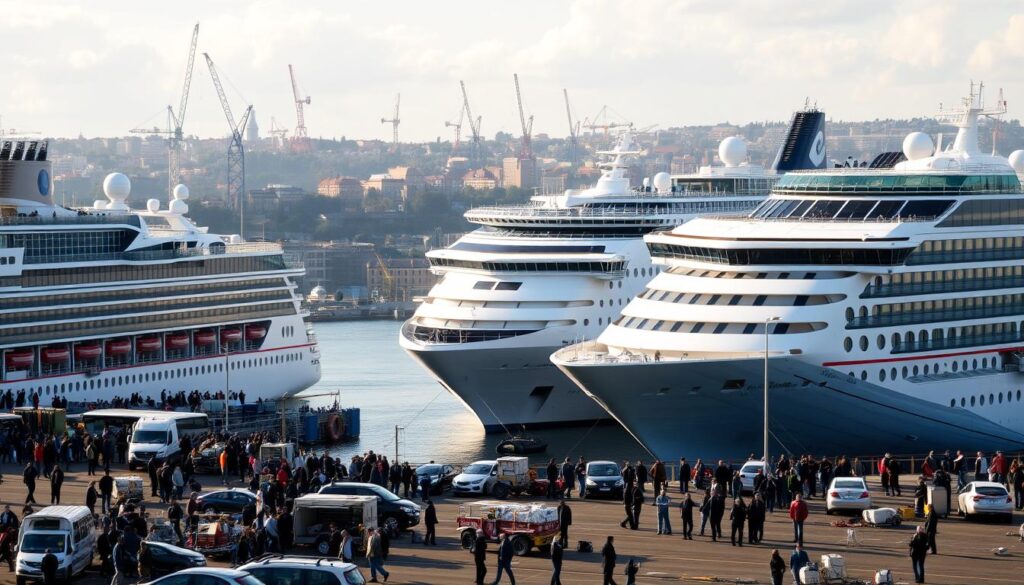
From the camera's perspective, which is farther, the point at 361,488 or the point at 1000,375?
the point at 1000,375

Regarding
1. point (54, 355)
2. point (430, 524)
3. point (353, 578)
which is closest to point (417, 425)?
point (54, 355)

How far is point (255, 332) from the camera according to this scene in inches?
3076

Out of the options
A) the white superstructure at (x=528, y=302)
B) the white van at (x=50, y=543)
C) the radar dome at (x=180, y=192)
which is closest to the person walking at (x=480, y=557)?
the white van at (x=50, y=543)

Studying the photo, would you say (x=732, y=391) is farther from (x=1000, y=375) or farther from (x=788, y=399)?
(x=1000, y=375)

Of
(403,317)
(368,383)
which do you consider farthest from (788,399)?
(403,317)

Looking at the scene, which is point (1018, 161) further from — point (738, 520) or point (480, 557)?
point (480, 557)

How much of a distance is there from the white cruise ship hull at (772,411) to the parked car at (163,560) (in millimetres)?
19135

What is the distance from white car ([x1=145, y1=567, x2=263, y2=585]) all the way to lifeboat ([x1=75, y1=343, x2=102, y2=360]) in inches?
1667

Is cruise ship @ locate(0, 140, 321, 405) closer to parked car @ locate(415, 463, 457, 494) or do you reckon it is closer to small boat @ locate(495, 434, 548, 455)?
small boat @ locate(495, 434, 548, 455)

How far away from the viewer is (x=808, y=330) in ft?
156

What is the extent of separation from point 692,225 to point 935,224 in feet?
22.3

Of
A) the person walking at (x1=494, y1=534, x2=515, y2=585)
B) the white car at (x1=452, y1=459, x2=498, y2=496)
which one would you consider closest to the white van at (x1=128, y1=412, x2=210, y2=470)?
the white car at (x1=452, y1=459, x2=498, y2=496)

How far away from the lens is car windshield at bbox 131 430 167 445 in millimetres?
46250

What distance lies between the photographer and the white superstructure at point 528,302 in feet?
208
